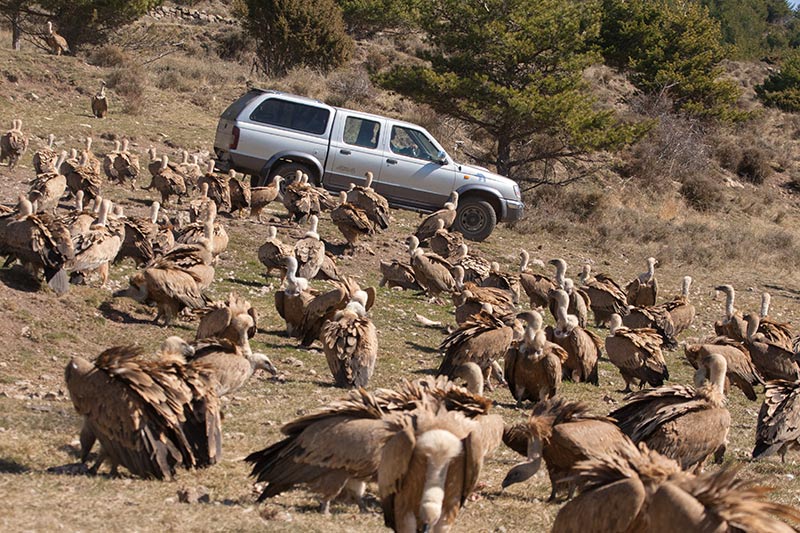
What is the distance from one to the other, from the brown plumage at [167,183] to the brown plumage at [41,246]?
698 centimetres

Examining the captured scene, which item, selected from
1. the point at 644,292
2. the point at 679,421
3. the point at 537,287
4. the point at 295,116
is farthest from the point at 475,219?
the point at 679,421

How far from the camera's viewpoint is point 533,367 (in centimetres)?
1114

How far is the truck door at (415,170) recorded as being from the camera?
73.3ft

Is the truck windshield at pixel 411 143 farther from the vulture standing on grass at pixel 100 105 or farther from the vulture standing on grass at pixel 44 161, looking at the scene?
the vulture standing on grass at pixel 100 105

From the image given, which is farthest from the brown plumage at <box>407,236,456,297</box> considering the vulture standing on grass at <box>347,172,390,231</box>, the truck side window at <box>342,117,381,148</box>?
the truck side window at <box>342,117,381,148</box>

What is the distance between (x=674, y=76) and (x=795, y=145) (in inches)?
433

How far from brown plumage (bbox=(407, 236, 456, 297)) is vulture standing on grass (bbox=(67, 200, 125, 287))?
16.3ft

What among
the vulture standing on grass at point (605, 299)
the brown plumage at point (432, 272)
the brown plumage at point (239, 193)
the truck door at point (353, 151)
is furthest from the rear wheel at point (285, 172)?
the vulture standing on grass at point (605, 299)

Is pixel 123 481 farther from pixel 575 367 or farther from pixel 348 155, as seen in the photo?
pixel 348 155

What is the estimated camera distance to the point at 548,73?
30.0 m

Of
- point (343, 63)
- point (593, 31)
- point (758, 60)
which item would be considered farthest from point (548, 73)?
point (758, 60)

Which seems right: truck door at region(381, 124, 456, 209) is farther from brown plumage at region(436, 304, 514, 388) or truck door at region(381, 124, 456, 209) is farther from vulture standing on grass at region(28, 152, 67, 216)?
brown plumage at region(436, 304, 514, 388)

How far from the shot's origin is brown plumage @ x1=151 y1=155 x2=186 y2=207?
19.9 m

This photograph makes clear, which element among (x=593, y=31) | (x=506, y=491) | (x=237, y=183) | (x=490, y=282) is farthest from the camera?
(x=593, y=31)
